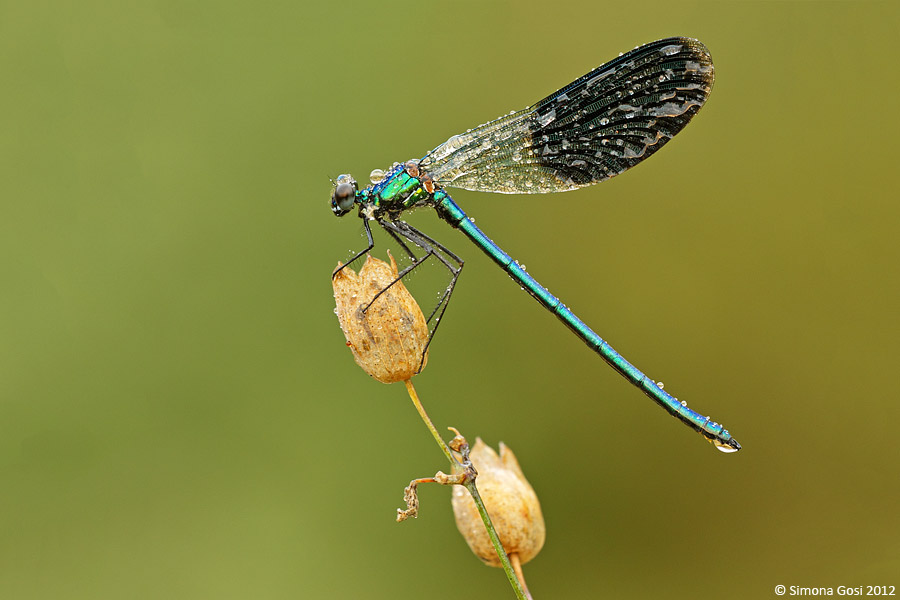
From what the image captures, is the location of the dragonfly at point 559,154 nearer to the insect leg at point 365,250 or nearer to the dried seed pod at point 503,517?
the insect leg at point 365,250

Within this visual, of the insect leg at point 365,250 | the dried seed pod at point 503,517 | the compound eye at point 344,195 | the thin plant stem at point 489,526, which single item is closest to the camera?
the thin plant stem at point 489,526

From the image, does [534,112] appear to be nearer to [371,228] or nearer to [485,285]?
[371,228]

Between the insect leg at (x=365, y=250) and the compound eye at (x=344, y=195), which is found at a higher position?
the compound eye at (x=344, y=195)

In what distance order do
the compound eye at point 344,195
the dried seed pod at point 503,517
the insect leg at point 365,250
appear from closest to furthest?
the dried seed pod at point 503,517
the insect leg at point 365,250
the compound eye at point 344,195

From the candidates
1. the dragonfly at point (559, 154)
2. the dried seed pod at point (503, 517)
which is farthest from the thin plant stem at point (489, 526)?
the dragonfly at point (559, 154)

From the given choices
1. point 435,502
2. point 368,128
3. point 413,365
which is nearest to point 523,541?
point 413,365

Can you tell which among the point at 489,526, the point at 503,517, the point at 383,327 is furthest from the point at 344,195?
the point at 489,526

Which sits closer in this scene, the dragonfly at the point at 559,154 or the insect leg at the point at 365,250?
the insect leg at the point at 365,250

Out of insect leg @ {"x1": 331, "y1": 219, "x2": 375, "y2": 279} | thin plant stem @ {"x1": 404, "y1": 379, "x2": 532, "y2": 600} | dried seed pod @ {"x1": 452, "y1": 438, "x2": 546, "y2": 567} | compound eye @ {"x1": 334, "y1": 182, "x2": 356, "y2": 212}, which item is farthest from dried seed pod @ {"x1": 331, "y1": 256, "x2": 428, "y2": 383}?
compound eye @ {"x1": 334, "y1": 182, "x2": 356, "y2": 212}
